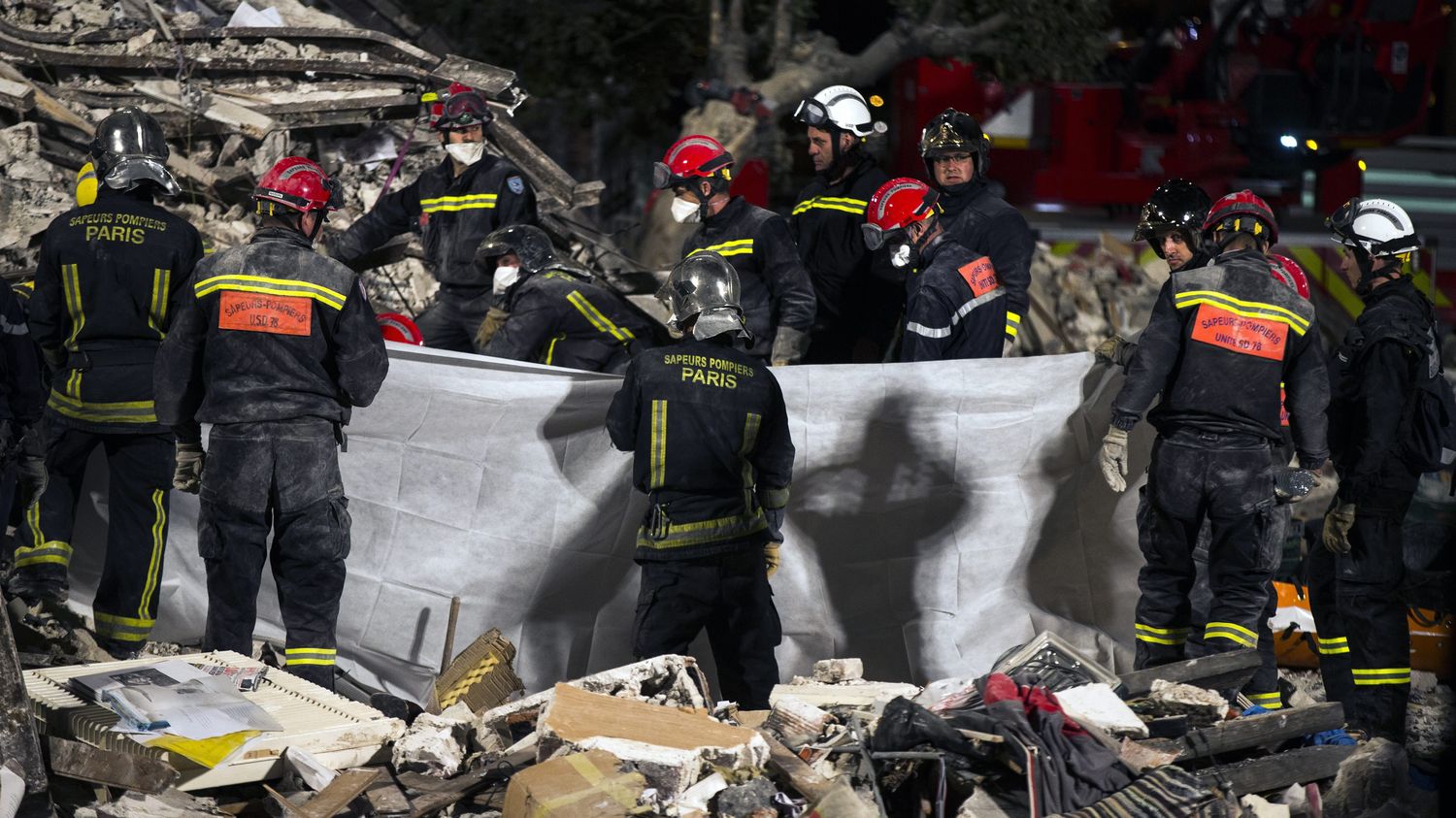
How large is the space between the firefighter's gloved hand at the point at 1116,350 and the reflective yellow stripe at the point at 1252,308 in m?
0.39

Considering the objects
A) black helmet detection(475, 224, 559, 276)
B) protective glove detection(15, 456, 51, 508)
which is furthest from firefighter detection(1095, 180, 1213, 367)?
protective glove detection(15, 456, 51, 508)

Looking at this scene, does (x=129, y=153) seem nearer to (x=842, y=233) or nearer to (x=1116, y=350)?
(x=842, y=233)

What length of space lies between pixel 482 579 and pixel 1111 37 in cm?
993

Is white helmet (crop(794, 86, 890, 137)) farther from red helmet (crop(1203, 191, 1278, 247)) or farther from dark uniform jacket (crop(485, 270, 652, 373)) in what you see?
red helmet (crop(1203, 191, 1278, 247))

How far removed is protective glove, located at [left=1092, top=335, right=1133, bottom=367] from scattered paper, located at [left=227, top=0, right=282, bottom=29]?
5.52 m

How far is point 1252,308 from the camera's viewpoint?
17.8 ft

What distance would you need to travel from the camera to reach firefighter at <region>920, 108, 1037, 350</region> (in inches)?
264

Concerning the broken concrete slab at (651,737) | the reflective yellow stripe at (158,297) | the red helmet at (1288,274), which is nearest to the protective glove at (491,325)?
the reflective yellow stripe at (158,297)

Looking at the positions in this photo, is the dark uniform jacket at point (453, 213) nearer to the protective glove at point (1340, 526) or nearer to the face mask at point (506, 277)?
the face mask at point (506, 277)

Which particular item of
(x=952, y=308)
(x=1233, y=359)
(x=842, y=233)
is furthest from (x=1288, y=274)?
(x=842, y=233)

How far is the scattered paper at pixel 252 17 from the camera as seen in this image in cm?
913

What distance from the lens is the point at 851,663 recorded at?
542 centimetres

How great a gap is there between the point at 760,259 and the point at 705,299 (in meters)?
1.62

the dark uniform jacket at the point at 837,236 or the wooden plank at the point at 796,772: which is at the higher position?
the dark uniform jacket at the point at 837,236
